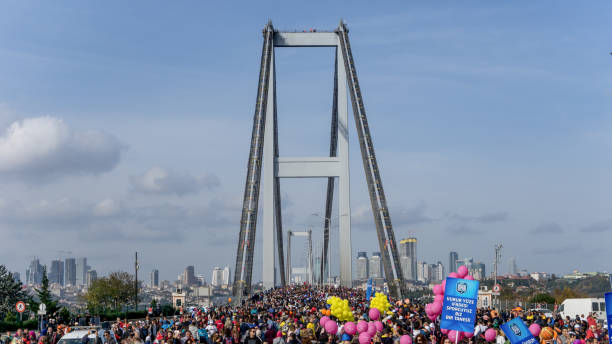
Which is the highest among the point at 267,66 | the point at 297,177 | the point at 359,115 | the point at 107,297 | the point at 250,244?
the point at 267,66

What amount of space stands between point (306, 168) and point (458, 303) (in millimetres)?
56803

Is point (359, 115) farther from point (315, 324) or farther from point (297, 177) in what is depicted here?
point (315, 324)

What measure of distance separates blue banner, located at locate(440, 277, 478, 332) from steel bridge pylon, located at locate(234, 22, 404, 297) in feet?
148

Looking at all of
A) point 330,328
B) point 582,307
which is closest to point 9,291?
point 582,307

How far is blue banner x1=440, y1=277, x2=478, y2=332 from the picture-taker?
1389 cm

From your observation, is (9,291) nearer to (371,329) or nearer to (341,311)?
(341,311)

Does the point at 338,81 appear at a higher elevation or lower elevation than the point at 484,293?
higher

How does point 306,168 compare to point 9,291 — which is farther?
point 306,168

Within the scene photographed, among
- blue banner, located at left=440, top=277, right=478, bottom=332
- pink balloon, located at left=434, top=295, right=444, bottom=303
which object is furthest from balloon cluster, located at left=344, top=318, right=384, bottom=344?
blue banner, located at left=440, top=277, right=478, bottom=332

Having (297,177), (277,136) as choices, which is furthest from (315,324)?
(277,136)

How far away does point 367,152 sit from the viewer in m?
69.8

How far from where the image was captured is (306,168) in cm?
7069

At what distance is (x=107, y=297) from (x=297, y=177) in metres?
31.7

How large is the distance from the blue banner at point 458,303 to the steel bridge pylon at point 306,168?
44981 millimetres
